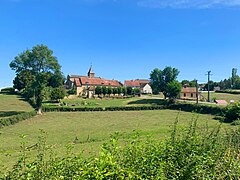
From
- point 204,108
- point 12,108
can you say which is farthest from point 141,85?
point 12,108

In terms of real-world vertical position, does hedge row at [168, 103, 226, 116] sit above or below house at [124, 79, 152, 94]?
below

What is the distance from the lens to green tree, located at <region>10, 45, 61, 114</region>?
41.3 metres

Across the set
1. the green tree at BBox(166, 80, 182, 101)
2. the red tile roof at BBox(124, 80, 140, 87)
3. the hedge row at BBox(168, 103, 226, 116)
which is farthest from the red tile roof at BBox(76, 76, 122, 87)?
the hedge row at BBox(168, 103, 226, 116)

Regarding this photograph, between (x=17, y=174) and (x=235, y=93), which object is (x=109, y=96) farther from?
(x=17, y=174)

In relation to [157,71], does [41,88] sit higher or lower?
lower

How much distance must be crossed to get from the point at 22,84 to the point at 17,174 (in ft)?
260

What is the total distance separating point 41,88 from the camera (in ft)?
135

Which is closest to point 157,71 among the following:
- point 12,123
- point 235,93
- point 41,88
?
point 235,93

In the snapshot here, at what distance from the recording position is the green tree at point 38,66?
41281 mm

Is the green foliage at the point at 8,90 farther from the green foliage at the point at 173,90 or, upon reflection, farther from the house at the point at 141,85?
the green foliage at the point at 173,90

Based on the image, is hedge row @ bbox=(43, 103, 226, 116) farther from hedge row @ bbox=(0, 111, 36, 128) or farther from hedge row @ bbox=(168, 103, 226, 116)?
hedge row @ bbox=(0, 111, 36, 128)

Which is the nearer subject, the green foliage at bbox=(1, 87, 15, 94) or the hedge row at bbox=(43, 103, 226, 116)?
the hedge row at bbox=(43, 103, 226, 116)

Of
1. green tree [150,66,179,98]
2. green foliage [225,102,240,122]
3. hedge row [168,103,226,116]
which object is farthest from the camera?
green tree [150,66,179,98]

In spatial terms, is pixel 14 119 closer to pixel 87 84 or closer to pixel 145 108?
pixel 145 108
